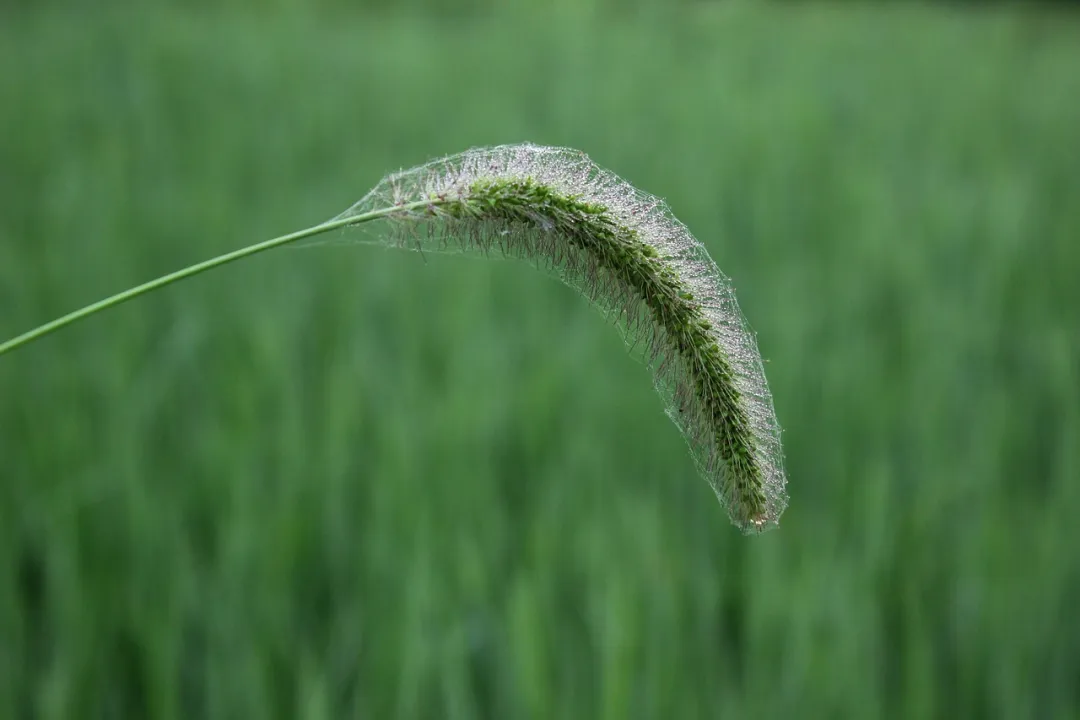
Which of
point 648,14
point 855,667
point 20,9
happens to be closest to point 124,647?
point 855,667

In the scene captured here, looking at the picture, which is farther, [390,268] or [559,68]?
[559,68]

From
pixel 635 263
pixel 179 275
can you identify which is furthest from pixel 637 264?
pixel 179 275

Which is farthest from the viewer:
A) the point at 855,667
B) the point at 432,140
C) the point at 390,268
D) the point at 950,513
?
the point at 432,140

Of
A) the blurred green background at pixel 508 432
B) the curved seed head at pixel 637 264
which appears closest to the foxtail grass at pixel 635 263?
the curved seed head at pixel 637 264

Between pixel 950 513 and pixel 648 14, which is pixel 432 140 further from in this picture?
pixel 648 14

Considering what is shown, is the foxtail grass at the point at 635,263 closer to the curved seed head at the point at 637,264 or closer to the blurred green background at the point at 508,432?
the curved seed head at the point at 637,264

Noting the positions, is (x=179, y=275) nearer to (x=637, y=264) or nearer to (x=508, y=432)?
(x=637, y=264)
